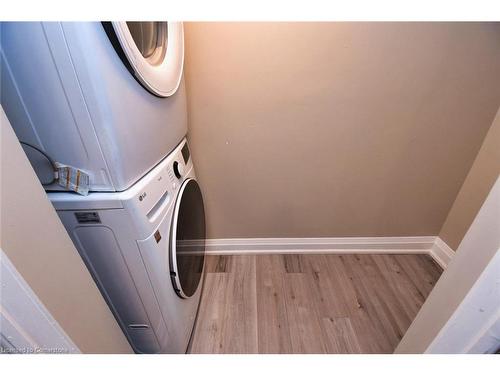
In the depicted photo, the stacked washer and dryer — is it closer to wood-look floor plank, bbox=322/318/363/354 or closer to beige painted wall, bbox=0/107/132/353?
beige painted wall, bbox=0/107/132/353

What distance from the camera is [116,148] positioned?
0.48m

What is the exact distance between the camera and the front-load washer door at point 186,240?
0.70 m

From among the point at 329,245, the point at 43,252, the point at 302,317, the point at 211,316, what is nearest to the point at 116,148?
the point at 43,252

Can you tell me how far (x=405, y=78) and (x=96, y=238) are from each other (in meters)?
1.45

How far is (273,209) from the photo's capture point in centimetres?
133

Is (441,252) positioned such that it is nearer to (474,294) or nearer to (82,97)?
(474,294)

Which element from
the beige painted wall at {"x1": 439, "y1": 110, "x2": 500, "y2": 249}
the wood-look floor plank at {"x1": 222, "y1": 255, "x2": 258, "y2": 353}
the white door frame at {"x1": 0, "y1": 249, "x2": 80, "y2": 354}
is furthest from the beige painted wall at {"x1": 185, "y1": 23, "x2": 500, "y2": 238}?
the white door frame at {"x1": 0, "y1": 249, "x2": 80, "y2": 354}

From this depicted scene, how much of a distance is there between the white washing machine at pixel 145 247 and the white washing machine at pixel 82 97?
6 cm

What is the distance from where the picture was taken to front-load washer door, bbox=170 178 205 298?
27.7 inches

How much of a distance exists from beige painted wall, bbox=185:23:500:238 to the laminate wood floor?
0.71 feet

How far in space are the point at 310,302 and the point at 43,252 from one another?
117 cm
